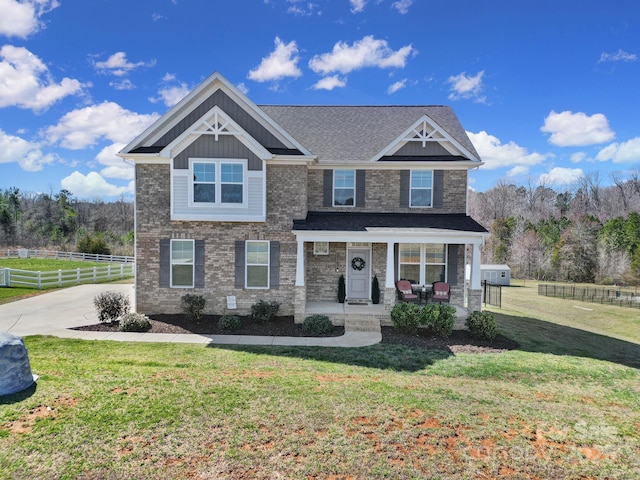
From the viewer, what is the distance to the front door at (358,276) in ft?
52.7

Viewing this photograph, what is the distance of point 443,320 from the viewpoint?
13.0 metres

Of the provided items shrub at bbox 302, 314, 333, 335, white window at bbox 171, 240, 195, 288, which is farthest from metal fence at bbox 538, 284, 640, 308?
white window at bbox 171, 240, 195, 288

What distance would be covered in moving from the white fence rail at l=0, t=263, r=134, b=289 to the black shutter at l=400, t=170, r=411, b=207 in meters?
19.8

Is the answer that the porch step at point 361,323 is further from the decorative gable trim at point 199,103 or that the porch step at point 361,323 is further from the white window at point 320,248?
the decorative gable trim at point 199,103

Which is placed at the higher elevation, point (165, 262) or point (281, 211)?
point (281, 211)

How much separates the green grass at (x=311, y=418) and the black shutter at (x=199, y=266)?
4.53 m

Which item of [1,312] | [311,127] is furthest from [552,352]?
[1,312]

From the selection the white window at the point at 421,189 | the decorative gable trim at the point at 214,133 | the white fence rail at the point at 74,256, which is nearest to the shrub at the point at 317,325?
the decorative gable trim at the point at 214,133

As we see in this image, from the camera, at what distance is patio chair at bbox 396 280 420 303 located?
15098 mm

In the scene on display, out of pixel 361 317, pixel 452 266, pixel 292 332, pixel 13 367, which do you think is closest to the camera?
pixel 13 367

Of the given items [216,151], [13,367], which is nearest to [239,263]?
[216,151]

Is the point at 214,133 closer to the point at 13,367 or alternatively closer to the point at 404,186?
the point at 404,186

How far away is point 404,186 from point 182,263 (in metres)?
Result: 9.51

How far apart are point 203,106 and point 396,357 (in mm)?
11550
